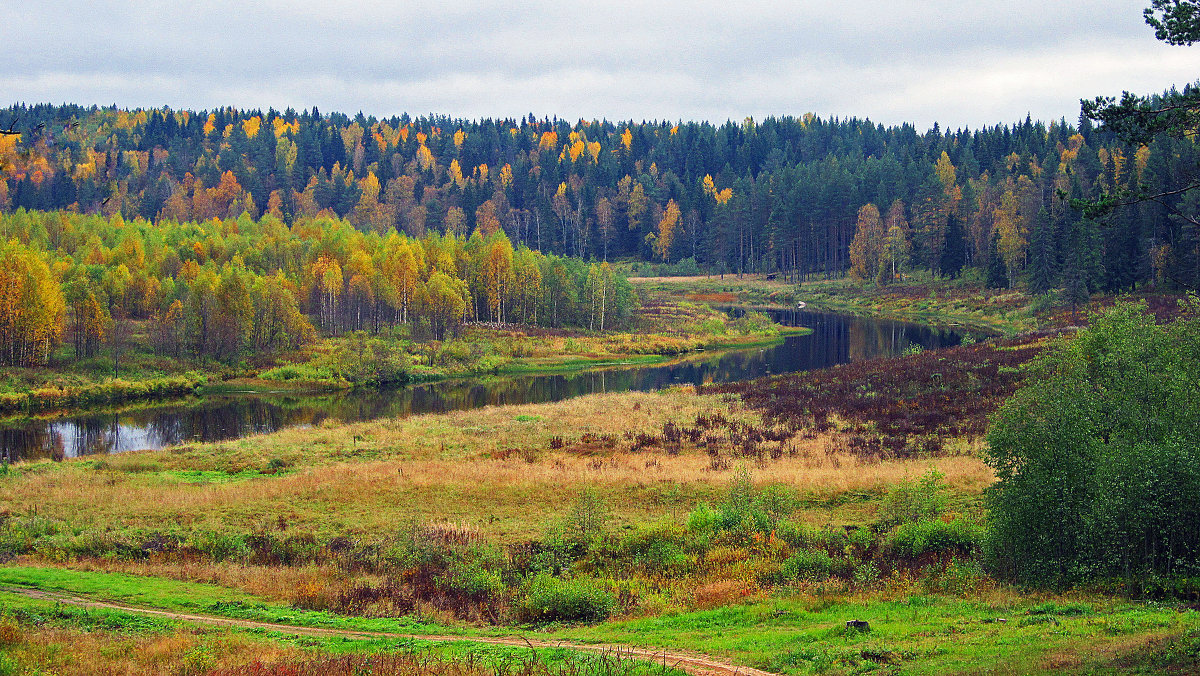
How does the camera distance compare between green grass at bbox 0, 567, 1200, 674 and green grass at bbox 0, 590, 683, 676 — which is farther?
green grass at bbox 0, 590, 683, 676

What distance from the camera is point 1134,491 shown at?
47.3 feet

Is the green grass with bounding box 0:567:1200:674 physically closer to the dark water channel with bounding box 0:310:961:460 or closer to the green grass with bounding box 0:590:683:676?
the green grass with bounding box 0:590:683:676

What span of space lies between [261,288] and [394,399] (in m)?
23.0

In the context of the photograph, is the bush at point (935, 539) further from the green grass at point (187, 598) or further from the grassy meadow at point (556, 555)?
the green grass at point (187, 598)

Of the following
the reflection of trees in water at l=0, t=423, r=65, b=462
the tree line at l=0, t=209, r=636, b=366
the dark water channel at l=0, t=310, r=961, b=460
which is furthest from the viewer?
the tree line at l=0, t=209, r=636, b=366

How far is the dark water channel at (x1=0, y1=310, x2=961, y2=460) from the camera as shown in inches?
1779

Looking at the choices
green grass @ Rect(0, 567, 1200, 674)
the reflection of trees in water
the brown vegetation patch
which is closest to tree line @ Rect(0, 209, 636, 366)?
the reflection of trees in water

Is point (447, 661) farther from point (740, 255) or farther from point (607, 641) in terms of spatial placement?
point (740, 255)

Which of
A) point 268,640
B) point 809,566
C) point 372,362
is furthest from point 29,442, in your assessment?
point 809,566

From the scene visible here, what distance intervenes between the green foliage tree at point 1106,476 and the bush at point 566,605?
26.4 feet

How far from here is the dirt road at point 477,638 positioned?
464 inches

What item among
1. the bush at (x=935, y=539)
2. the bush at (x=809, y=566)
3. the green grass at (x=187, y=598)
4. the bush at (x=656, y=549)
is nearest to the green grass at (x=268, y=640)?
the green grass at (x=187, y=598)

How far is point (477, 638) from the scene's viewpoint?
14.6 metres

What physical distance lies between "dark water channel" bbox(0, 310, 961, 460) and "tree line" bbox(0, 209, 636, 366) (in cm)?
1419
